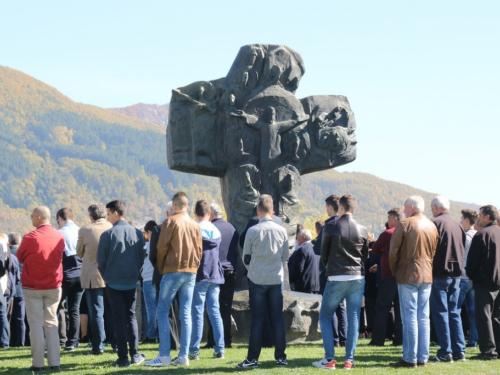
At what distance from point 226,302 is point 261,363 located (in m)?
1.83

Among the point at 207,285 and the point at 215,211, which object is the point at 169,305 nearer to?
the point at 207,285

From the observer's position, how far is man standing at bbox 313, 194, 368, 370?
30.8ft

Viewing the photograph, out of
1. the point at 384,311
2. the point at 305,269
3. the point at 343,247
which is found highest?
A: the point at 343,247

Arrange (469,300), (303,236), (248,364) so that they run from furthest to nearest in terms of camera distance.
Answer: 1. (303,236)
2. (469,300)
3. (248,364)

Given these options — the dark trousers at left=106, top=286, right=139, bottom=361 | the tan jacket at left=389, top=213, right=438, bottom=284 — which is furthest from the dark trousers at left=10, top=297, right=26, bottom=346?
the tan jacket at left=389, top=213, right=438, bottom=284

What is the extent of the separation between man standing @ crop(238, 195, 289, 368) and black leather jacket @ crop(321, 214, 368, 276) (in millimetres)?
502

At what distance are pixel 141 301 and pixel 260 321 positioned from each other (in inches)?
162

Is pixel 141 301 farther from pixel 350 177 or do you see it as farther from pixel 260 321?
pixel 350 177

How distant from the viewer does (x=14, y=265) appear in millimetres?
13039

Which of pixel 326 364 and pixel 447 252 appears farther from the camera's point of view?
pixel 447 252

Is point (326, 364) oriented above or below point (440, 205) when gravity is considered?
below

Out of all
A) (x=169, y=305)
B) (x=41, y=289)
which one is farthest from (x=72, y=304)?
(x=169, y=305)

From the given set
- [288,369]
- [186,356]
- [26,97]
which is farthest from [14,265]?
[26,97]

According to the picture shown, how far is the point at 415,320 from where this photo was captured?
31.1ft
